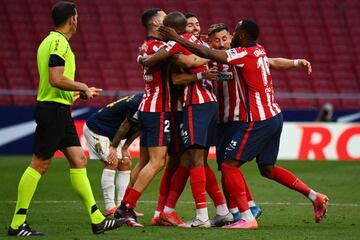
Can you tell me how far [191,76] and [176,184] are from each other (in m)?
1.22

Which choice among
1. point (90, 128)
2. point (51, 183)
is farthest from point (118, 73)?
point (90, 128)

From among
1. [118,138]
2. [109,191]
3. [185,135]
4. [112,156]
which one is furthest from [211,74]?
[109,191]

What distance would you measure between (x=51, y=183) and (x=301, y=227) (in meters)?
6.44

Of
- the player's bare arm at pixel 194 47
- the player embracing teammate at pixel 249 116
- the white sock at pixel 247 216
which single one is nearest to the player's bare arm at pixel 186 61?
the player's bare arm at pixel 194 47

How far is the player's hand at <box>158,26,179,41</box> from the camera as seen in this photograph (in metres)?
9.27

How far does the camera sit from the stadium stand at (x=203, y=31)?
84.3ft

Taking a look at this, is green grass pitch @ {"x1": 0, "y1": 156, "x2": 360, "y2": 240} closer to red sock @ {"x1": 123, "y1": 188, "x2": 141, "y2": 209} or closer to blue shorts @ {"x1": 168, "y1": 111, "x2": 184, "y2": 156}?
red sock @ {"x1": 123, "y1": 188, "x2": 141, "y2": 209}

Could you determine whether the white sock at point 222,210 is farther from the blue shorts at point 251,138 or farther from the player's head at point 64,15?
the player's head at point 64,15

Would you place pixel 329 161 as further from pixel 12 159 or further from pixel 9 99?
pixel 9 99

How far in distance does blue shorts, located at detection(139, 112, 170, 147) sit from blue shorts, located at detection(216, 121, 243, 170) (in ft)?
2.12

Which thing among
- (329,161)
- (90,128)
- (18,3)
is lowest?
(329,161)

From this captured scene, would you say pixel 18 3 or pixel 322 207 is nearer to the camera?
pixel 322 207

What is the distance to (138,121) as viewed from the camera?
1034 centimetres

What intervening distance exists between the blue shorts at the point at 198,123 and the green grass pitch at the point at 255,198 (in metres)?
0.91
